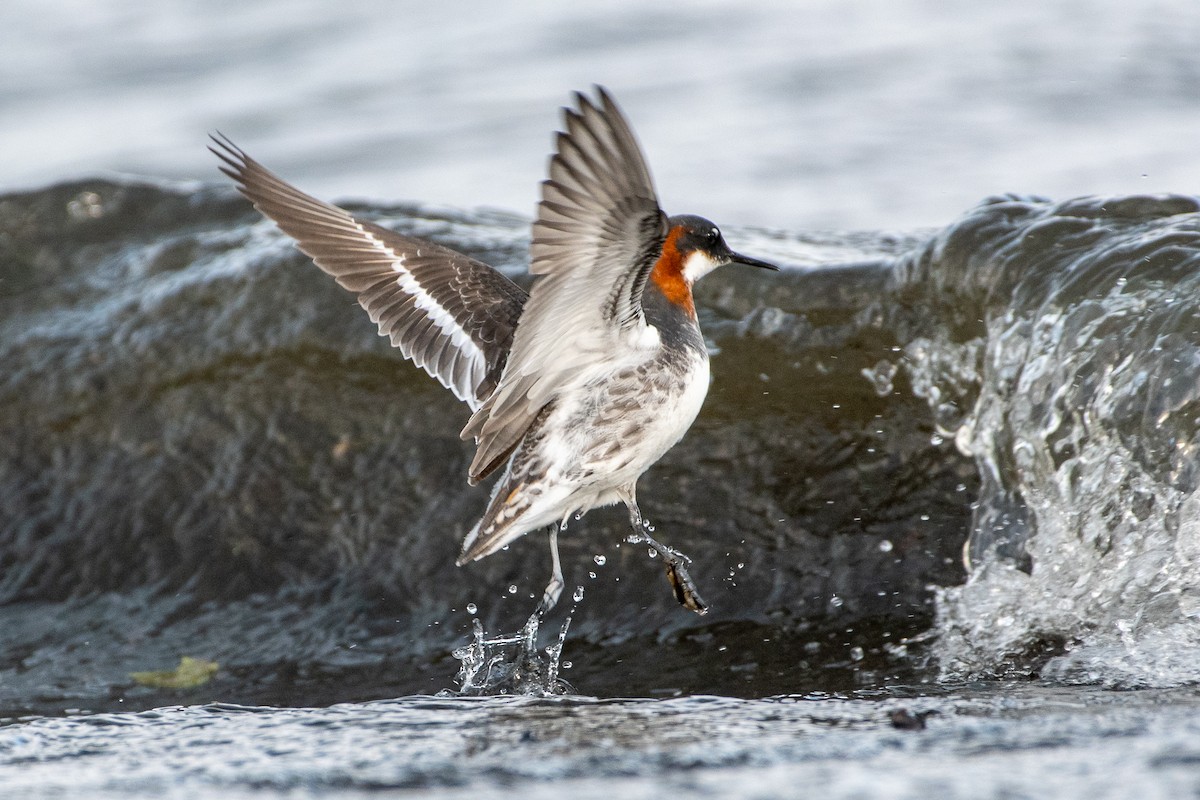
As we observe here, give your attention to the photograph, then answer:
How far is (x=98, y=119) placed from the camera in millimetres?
12703

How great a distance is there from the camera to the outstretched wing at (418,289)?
5.21 meters

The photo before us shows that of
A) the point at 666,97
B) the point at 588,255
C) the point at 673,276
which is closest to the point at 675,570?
the point at 673,276

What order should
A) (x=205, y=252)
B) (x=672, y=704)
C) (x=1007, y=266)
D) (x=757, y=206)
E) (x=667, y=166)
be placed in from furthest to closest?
(x=667, y=166) < (x=757, y=206) < (x=205, y=252) < (x=1007, y=266) < (x=672, y=704)

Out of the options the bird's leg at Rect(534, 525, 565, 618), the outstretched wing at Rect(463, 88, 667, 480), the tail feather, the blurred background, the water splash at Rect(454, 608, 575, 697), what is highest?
the blurred background

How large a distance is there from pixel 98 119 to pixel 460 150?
12.4 feet

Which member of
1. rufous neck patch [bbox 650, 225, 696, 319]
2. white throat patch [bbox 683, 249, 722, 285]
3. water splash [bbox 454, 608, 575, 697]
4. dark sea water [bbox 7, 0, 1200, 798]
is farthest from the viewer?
white throat patch [bbox 683, 249, 722, 285]

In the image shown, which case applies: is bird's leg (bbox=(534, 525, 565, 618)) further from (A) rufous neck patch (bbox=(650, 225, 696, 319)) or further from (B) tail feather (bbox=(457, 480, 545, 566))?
(A) rufous neck patch (bbox=(650, 225, 696, 319))

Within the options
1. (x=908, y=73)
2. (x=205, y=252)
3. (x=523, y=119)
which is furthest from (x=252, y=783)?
(x=908, y=73)

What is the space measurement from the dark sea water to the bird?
0.53m

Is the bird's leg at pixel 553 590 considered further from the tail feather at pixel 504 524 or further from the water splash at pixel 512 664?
the tail feather at pixel 504 524

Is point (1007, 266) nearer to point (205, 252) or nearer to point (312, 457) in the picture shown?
point (312, 457)

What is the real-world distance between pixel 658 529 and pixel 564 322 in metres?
1.68

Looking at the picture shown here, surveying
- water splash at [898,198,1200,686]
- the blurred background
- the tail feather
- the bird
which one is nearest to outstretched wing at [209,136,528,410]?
the bird

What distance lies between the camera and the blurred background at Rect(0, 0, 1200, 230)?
399 inches
